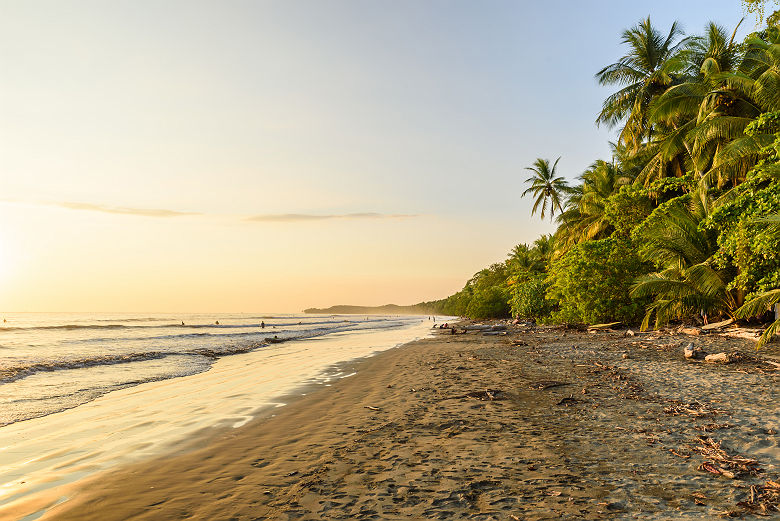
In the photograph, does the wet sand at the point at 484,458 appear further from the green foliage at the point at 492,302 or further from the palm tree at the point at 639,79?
the green foliage at the point at 492,302

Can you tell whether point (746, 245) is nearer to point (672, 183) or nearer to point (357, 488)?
point (672, 183)

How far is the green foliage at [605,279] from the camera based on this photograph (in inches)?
931

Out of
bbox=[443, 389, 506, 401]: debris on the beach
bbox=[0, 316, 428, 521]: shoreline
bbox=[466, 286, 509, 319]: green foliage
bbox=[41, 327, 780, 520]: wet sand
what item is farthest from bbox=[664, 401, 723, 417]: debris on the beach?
bbox=[466, 286, 509, 319]: green foliage

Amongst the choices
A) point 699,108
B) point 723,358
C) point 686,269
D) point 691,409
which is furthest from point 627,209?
point 691,409

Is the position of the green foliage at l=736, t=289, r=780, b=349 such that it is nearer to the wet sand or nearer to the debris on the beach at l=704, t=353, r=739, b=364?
the debris on the beach at l=704, t=353, r=739, b=364

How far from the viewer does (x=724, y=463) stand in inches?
183

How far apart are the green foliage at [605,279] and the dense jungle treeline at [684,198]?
0.06 metres

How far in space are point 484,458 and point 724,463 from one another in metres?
2.63

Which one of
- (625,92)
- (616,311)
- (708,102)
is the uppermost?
(625,92)

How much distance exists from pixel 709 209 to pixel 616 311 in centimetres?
826

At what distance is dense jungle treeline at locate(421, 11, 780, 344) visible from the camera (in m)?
12.3

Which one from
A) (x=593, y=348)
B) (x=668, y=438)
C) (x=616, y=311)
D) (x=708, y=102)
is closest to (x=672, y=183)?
(x=708, y=102)

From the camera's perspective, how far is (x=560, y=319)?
28.9m

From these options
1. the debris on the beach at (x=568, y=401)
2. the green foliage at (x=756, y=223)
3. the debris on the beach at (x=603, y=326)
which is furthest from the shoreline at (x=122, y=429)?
the debris on the beach at (x=603, y=326)
